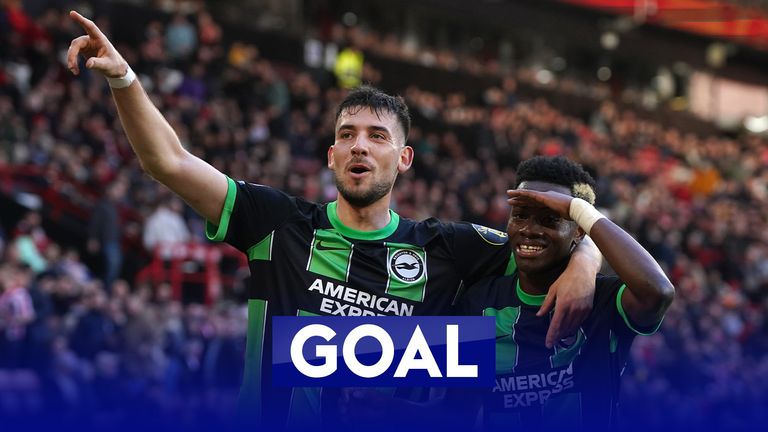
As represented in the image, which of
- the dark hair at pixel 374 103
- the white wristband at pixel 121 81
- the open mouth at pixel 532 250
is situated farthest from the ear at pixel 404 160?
the white wristband at pixel 121 81

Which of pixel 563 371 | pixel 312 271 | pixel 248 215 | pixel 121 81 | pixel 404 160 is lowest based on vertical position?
pixel 563 371

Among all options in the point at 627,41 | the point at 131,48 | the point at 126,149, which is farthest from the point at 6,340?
the point at 627,41

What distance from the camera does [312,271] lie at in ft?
15.3

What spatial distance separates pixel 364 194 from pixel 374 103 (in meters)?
0.43

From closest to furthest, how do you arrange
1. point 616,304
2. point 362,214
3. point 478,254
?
1. point 616,304
2. point 362,214
3. point 478,254

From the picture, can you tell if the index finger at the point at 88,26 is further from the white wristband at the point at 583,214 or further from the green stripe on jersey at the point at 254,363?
the white wristband at the point at 583,214

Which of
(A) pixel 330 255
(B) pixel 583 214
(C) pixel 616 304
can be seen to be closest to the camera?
(B) pixel 583 214

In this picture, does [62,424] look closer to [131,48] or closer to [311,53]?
[131,48]

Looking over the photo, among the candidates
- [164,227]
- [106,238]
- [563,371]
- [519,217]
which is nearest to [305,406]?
[563,371]

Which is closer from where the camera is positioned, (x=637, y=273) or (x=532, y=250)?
(x=637, y=273)

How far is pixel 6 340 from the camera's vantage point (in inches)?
456

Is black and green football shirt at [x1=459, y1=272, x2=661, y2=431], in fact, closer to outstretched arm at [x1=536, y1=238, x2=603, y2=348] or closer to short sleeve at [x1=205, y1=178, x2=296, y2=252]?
outstretched arm at [x1=536, y1=238, x2=603, y2=348]

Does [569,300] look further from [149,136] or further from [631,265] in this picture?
[149,136]

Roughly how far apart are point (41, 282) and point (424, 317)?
9.41 metres
